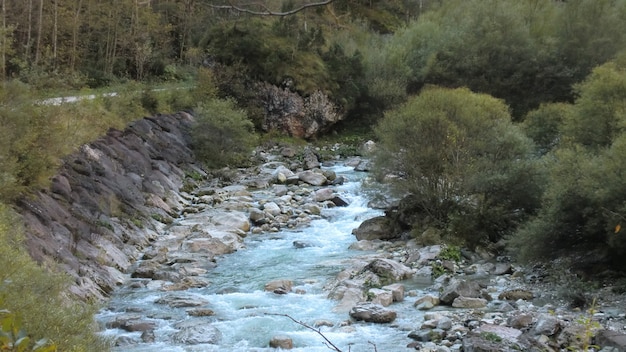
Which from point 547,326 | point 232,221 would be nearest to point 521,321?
point 547,326

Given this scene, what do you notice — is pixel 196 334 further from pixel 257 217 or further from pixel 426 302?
pixel 257 217

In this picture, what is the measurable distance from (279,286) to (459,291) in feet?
15.3

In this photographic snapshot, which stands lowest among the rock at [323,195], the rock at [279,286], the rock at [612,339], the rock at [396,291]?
the rock at [323,195]

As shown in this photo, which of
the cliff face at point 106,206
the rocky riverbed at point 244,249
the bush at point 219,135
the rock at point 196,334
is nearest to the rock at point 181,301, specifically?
the rocky riverbed at point 244,249

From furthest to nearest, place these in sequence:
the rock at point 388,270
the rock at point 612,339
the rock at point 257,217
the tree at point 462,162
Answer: the rock at point 257,217, the tree at point 462,162, the rock at point 388,270, the rock at point 612,339

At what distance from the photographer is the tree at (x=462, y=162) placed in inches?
759

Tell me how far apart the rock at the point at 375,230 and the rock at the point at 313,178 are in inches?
325

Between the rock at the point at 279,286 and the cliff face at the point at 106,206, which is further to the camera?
the rock at the point at 279,286

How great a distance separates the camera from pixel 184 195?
26469 mm

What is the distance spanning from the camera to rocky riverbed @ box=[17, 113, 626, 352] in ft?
41.0

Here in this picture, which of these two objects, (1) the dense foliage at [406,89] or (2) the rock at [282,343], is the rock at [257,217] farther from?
(2) the rock at [282,343]

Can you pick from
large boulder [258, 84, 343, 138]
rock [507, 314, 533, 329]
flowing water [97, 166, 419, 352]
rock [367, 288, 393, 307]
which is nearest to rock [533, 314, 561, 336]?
rock [507, 314, 533, 329]

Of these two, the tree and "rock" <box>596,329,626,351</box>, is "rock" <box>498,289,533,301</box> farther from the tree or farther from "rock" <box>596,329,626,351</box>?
the tree

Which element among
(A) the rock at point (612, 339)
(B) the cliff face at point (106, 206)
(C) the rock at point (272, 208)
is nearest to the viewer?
(A) the rock at point (612, 339)
